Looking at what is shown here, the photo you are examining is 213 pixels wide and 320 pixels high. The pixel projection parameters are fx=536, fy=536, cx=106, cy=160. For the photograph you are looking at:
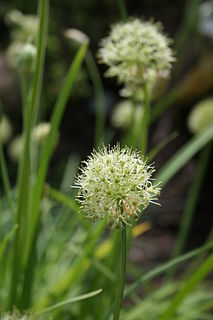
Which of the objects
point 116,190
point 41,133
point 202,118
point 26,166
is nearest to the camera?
point 116,190

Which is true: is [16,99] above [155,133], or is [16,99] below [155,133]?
above

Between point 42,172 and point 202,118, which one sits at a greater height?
point 202,118

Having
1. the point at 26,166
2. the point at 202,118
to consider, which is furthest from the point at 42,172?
the point at 202,118

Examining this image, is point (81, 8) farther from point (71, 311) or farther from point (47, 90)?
point (71, 311)

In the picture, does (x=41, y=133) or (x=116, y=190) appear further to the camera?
(x=41, y=133)

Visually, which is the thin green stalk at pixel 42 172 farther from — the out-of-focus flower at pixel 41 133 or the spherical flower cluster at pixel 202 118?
the spherical flower cluster at pixel 202 118

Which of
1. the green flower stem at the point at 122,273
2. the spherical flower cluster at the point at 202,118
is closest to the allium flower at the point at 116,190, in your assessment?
the green flower stem at the point at 122,273

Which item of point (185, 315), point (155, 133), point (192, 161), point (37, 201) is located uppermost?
point (155, 133)

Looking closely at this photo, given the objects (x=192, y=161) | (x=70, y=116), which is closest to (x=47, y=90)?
(x=70, y=116)

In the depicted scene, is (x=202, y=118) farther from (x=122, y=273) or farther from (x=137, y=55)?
(x=122, y=273)
